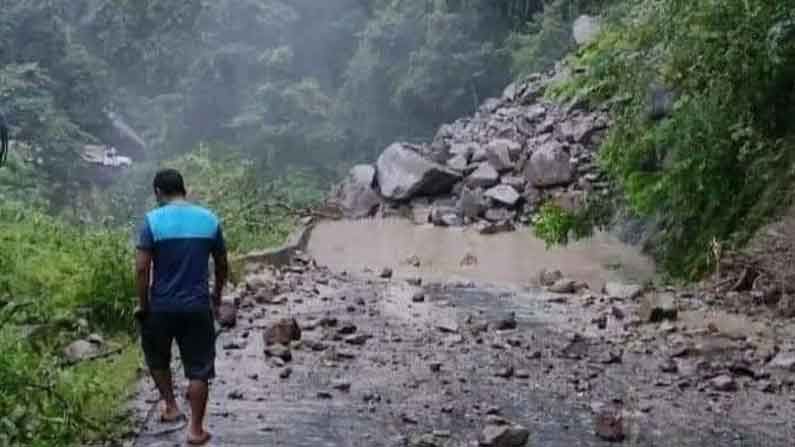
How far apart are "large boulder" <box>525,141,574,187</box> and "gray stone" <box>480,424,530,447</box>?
1470 centimetres

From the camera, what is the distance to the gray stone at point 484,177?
2114cm

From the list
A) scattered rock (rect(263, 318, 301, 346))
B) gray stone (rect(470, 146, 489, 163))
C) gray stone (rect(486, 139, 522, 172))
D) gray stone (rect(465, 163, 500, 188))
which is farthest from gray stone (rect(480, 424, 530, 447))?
gray stone (rect(470, 146, 489, 163))

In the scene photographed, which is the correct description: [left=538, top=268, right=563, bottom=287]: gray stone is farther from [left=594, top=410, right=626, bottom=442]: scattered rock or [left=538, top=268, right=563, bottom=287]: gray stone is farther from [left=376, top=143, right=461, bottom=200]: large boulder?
[left=376, top=143, right=461, bottom=200]: large boulder

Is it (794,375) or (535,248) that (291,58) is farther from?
(794,375)

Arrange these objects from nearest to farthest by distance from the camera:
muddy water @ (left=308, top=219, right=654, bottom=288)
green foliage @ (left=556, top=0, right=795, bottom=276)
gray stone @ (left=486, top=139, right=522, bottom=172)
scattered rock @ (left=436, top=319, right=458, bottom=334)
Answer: scattered rock @ (left=436, top=319, right=458, bottom=334) < green foliage @ (left=556, top=0, right=795, bottom=276) < muddy water @ (left=308, top=219, right=654, bottom=288) < gray stone @ (left=486, top=139, right=522, bottom=172)

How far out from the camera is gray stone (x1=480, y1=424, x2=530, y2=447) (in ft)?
18.1

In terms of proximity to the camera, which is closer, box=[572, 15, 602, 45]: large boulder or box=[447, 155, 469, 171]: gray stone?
box=[447, 155, 469, 171]: gray stone

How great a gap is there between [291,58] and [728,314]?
25680 millimetres

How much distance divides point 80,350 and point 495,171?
14744 millimetres

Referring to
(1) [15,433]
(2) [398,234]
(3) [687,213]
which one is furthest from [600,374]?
(2) [398,234]

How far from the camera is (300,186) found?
29.4 m

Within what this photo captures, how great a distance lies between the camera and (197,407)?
17.8ft

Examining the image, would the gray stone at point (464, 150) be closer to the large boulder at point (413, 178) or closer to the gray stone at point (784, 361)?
the large boulder at point (413, 178)

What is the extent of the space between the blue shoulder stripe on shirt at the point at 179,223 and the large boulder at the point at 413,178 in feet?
54.4
